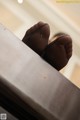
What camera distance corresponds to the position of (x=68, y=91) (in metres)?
0.65

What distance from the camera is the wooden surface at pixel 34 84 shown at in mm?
452

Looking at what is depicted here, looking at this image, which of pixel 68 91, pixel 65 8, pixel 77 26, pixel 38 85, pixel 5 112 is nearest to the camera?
pixel 5 112

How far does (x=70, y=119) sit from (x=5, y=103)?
0.19 metres

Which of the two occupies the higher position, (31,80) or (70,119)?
(31,80)

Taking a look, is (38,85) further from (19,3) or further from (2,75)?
(19,3)

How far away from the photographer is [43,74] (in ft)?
1.94

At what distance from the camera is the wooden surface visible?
0.45 metres

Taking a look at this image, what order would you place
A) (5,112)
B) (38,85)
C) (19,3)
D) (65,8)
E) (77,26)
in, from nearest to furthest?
(5,112), (38,85), (19,3), (65,8), (77,26)

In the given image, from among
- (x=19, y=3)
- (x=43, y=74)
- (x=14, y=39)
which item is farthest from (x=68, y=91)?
(x=19, y=3)

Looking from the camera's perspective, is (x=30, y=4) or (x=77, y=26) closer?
(x=30, y=4)

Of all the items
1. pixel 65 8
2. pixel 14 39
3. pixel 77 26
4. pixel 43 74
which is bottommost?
pixel 77 26

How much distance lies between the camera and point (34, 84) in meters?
0.52

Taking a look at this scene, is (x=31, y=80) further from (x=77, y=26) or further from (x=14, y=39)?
(x=77, y=26)

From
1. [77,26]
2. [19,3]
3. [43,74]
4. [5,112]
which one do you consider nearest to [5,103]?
[5,112]
